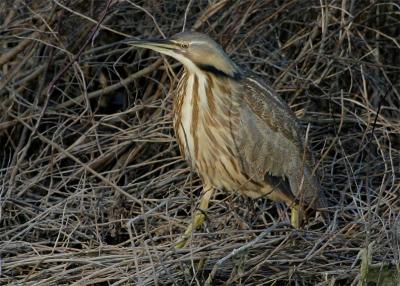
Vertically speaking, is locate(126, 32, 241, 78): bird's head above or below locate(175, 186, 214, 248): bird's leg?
above

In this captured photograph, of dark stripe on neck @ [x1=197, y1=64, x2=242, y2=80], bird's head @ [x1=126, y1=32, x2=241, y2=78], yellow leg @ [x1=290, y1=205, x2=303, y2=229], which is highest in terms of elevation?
bird's head @ [x1=126, y1=32, x2=241, y2=78]

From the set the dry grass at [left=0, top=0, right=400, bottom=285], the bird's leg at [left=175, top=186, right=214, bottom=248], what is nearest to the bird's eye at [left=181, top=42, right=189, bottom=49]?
the dry grass at [left=0, top=0, right=400, bottom=285]

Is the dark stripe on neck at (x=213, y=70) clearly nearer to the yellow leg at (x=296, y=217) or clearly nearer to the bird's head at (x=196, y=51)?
the bird's head at (x=196, y=51)

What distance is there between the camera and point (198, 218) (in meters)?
3.59

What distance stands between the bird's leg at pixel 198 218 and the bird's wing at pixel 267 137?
207 mm

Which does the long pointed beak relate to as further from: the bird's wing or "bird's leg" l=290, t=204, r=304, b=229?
"bird's leg" l=290, t=204, r=304, b=229

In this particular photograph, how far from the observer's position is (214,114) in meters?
3.58

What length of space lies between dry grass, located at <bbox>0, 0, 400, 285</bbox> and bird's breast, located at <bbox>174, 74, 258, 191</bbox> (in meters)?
0.17

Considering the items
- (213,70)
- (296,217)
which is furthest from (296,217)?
(213,70)

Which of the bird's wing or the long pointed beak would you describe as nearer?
the long pointed beak

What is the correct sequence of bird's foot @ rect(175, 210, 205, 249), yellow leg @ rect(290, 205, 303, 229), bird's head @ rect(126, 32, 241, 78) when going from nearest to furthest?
bird's foot @ rect(175, 210, 205, 249) < bird's head @ rect(126, 32, 241, 78) < yellow leg @ rect(290, 205, 303, 229)

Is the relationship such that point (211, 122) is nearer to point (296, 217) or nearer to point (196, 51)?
point (196, 51)

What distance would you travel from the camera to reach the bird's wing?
11.9ft

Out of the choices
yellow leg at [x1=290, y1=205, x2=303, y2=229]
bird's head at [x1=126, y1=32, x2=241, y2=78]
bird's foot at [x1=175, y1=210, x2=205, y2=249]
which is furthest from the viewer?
yellow leg at [x1=290, y1=205, x2=303, y2=229]
